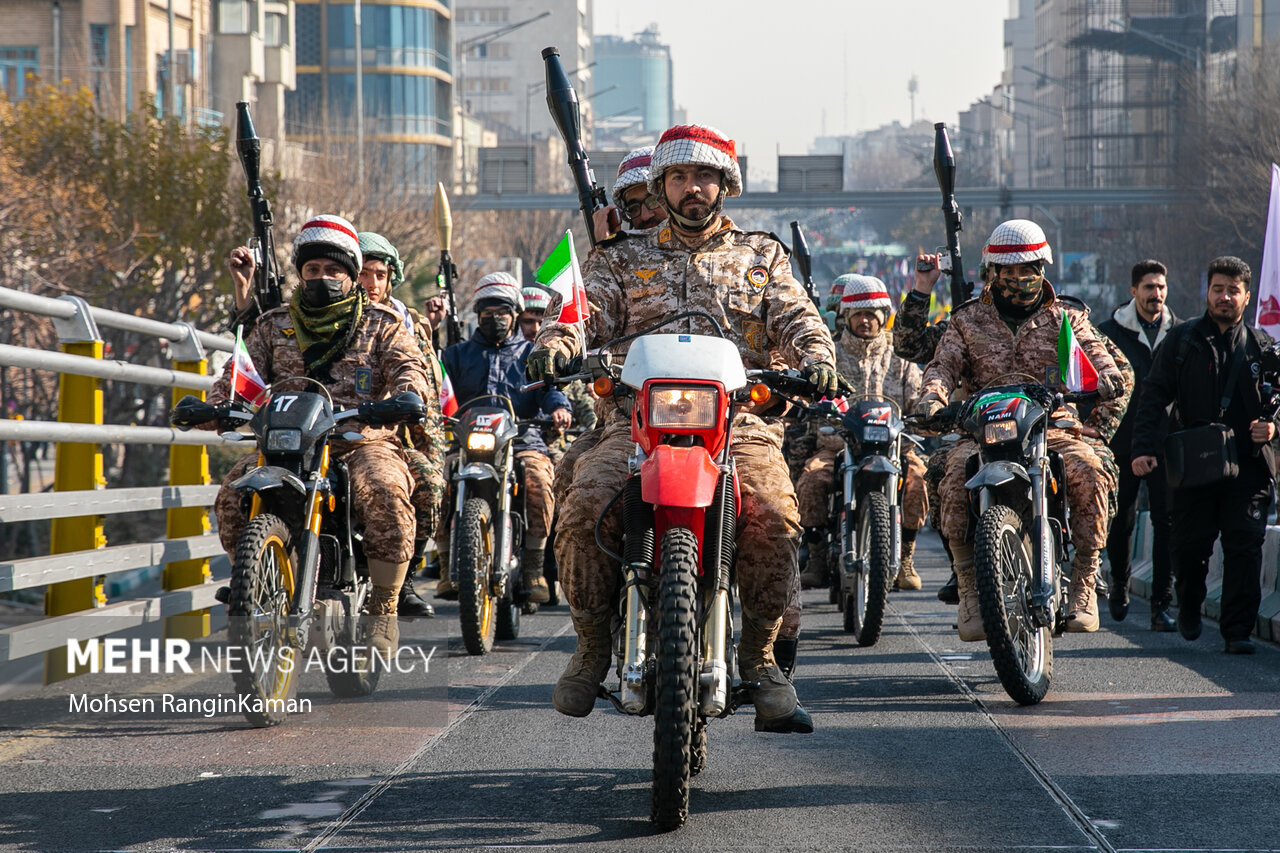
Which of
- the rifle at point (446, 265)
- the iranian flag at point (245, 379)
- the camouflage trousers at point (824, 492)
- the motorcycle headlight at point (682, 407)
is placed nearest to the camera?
the motorcycle headlight at point (682, 407)

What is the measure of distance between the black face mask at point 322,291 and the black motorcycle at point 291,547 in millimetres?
429

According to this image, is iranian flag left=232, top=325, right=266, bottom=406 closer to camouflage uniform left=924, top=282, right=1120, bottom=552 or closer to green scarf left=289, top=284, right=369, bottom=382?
green scarf left=289, top=284, right=369, bottom=382

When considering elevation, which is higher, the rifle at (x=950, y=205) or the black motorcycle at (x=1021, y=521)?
the rifle at (x=950, y=205)

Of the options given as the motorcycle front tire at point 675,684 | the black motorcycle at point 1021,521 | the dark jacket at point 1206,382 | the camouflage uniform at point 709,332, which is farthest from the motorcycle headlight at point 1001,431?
the motorcycle front tire at point 675,684

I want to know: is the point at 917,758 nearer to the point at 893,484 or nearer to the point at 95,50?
the point at 893,484

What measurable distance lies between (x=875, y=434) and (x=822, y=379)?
4.89 meters

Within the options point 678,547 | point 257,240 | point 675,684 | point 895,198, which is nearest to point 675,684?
point 675,684

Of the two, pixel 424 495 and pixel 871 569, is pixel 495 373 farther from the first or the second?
pixel 424 495

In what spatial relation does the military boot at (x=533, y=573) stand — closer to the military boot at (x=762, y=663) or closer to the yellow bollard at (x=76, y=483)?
the yellow bollard at (x=76, y=483)

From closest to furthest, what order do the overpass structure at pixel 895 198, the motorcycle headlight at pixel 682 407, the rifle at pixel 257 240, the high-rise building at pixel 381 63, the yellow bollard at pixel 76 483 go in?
the motorcycle headlight at pixel 682 407 → the yellow bollard at pixel 76 483 → the rifle at pixel 257 240 → the overpass structure at pixel 895 198 → the high-rise building at pixel 381 63

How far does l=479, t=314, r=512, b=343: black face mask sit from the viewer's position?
431 inches

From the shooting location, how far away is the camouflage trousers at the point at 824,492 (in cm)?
1100

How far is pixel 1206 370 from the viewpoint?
914 centimetres

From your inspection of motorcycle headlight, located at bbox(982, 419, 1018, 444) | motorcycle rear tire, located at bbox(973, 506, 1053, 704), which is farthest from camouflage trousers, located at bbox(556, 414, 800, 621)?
motorcycle headlight, located at bbox(982, 419, 1018, 444)
